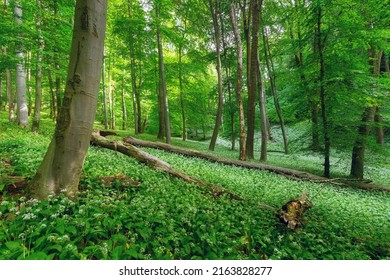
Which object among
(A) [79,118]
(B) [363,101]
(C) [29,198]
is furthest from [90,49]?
(B) [363,101]

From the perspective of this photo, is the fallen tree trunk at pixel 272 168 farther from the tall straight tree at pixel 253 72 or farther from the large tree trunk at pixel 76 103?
the large tree trunk at pixel 76 103

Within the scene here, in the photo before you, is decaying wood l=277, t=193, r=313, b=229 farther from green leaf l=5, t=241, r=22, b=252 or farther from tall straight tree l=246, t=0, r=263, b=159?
tall straight tree l=246, t=0, r=263, b=159

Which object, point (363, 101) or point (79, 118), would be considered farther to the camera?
point (363, 101)

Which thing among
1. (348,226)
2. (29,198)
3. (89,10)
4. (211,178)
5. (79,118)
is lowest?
(348,226)

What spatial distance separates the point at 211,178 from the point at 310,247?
3642mm

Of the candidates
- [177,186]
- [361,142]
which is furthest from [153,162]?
[361,142]

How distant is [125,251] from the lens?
2471 mm

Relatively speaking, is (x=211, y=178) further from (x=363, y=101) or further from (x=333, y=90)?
(x=363, y=101)

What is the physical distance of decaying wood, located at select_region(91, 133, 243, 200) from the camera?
215 inches

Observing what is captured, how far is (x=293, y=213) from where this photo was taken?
168 inches

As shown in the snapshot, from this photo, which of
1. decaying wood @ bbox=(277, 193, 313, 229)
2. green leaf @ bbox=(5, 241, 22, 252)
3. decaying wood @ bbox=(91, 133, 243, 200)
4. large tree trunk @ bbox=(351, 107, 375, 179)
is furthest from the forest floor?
large tree trunk @ bbox=(351, 107, 375, 179)

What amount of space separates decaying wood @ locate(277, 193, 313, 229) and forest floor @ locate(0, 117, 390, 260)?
5.6 inches

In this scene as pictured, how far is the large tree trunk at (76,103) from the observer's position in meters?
3.21

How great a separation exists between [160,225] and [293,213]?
102 inches
